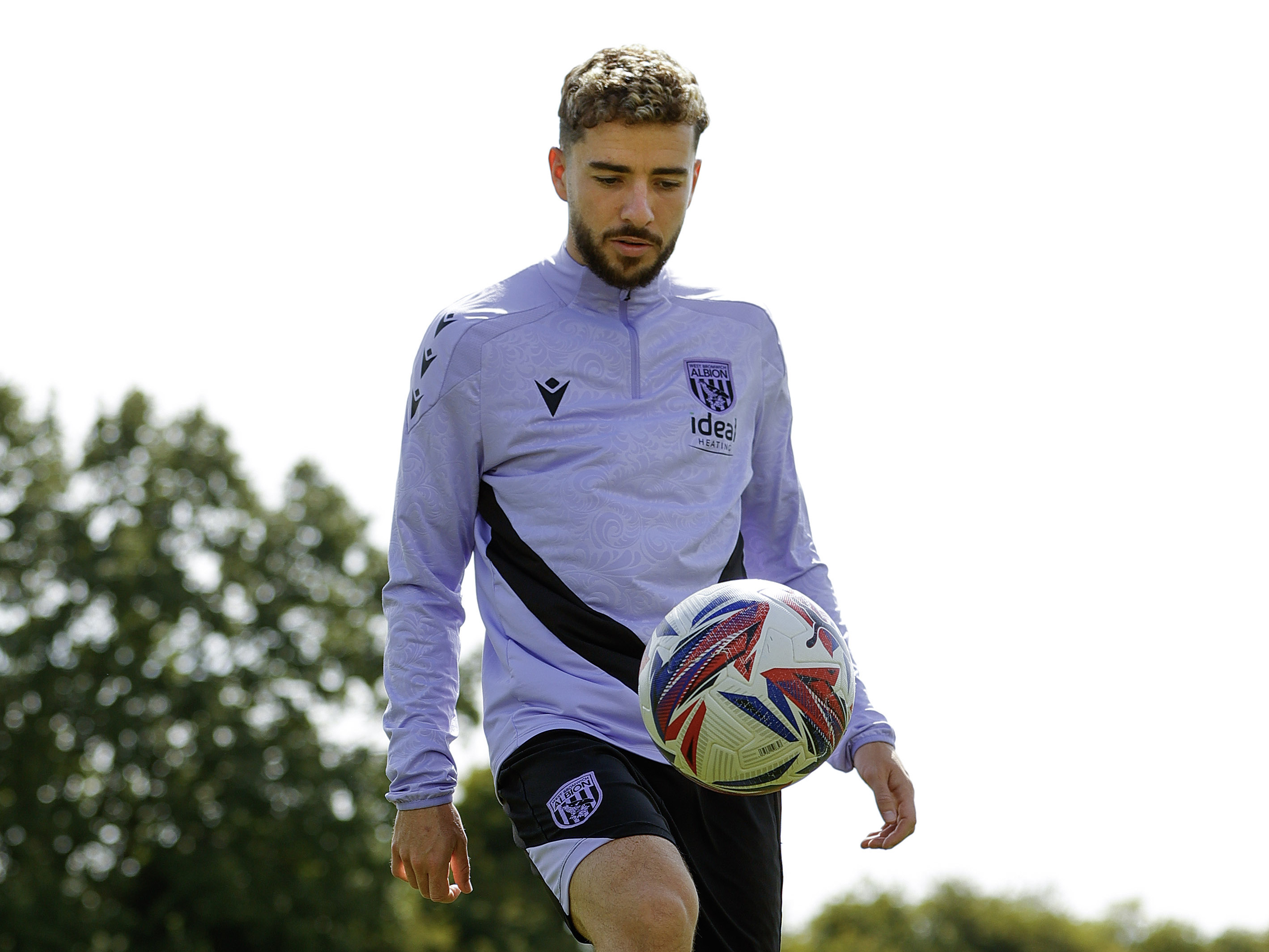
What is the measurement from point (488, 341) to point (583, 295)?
373 mm

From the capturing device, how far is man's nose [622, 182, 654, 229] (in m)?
4.42

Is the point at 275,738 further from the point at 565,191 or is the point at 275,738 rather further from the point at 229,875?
the point at 565,191

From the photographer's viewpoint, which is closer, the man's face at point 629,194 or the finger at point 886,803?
the man's face at point 629,194

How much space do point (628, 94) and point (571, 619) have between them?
5.24ft

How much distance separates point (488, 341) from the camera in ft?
14.8

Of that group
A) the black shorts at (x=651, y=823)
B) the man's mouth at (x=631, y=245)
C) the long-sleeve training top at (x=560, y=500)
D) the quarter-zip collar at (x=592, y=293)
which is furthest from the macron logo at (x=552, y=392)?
the black shorts at (x=651, y=823)

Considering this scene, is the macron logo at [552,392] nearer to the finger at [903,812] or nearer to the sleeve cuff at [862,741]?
the sleeve cuff at [862,741]

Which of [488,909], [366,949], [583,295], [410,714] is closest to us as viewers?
[410,714]

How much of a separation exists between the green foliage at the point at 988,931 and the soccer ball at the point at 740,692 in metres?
61.4

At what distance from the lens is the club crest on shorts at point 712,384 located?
15.1ft

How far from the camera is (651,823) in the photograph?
12.8ft

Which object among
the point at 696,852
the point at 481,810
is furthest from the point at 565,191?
the point at 481,810

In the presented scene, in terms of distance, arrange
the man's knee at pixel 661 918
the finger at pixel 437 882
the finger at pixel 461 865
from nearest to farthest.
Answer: the man's knee at pixel 661 918
the finger at pixel 437 882
the finger at pixel 461 865

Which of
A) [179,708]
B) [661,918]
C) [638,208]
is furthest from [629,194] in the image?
[179,708]
